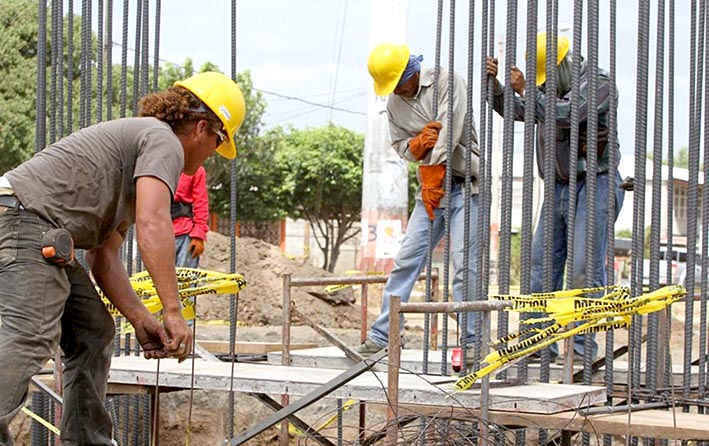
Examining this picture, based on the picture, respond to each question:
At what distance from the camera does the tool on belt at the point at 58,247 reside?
13.8ft

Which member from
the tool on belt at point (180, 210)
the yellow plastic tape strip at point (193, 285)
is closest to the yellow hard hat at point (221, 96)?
the yellow plastic tape strip at point (193, 285)

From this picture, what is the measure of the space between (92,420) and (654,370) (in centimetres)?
299

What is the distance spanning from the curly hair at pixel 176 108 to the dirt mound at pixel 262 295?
11476 mm

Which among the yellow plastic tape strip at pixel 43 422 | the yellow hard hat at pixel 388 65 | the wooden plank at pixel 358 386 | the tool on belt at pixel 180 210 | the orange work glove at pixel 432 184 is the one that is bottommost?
the yellow plastic tape strip at pixel 43 422

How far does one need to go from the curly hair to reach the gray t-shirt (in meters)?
0.15

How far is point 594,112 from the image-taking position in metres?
5.40

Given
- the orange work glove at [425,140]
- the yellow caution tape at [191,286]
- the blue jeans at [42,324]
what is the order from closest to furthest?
the blue jeans at [42,324]
the yellow caution tape at [191,286]
the orange work glove at [425,140]

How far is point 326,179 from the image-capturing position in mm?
41219

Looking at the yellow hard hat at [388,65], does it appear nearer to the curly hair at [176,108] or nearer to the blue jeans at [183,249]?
the curly hair at [176,108]

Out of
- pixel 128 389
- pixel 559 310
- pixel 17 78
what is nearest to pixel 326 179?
pixel 17 78

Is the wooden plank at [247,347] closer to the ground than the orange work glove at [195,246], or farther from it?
closer to the ground

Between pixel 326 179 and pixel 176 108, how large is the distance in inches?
1442

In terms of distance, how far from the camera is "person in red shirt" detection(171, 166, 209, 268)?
9078 mm

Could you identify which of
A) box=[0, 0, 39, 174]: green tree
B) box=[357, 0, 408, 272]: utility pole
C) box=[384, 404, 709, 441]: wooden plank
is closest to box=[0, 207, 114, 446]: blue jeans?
box=[384, 404, 709, 441]: wooden plank
